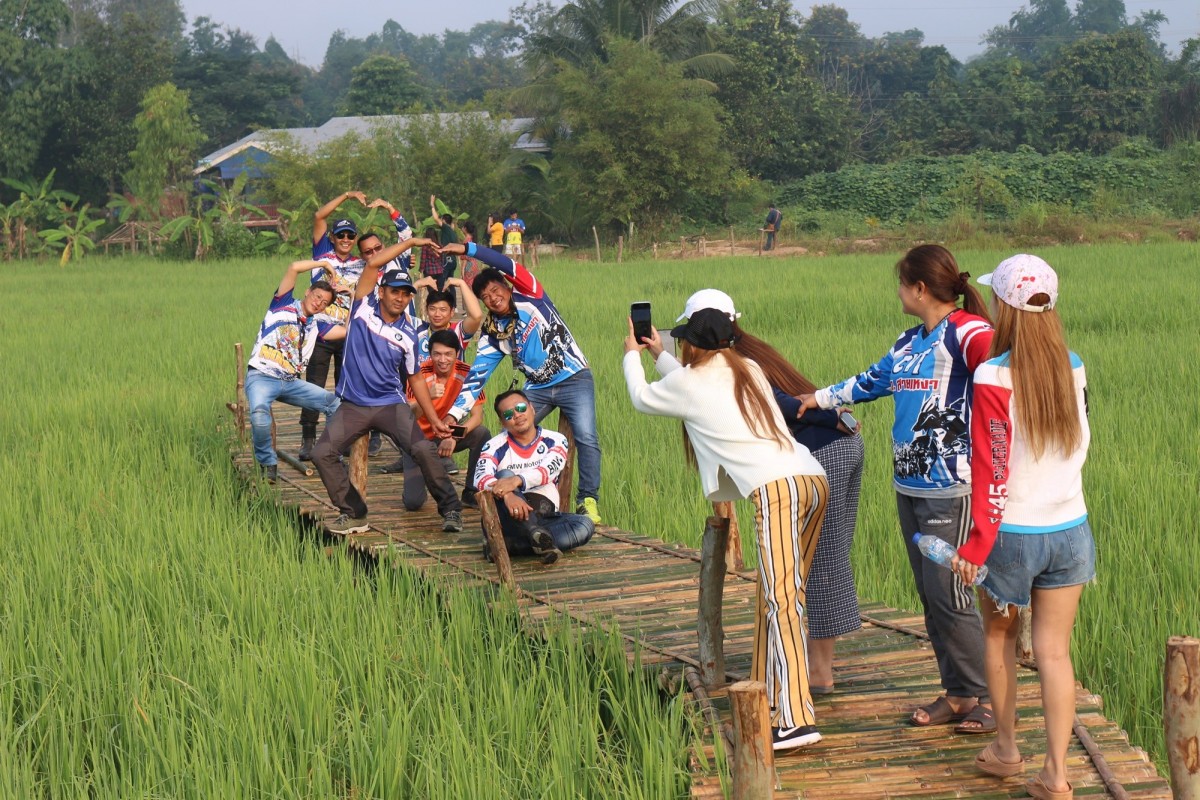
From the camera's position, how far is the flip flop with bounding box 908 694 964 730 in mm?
3803

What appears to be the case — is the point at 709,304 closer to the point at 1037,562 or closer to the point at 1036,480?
the point at 1036,480

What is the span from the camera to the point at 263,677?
167 inches

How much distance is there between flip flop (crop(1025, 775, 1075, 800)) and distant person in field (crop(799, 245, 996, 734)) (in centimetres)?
38

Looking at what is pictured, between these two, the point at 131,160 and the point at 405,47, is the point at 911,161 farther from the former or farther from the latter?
the point at 405,47

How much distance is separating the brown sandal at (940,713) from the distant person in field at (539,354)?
8.36 feet

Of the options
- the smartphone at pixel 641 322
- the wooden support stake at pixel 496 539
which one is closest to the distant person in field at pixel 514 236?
the wooden support stake at pixel 496 539

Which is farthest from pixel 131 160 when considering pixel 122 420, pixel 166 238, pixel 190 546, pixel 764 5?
pixel 190 546

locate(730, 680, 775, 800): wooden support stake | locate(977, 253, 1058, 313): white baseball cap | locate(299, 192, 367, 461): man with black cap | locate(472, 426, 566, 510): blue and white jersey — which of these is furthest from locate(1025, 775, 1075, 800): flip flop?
locate(299, 192, 367, 461): man with black cap

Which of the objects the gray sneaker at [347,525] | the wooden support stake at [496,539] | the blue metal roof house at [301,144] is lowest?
the gray sneaker at [347,525]

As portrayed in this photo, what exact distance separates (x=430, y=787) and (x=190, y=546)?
295 cm

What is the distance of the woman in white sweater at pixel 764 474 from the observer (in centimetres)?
366

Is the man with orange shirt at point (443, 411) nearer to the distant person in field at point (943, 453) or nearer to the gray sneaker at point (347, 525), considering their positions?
the gray sneaker at point (347, 525)

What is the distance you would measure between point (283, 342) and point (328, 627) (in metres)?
3.06

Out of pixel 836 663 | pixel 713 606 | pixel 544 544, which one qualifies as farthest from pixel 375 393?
pixel 836 663
